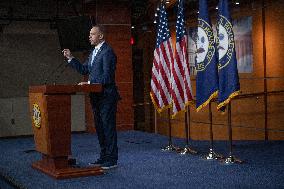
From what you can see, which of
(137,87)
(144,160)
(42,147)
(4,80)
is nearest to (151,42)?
(137,87)

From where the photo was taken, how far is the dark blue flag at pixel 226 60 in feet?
15.8

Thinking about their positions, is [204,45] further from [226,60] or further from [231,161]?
[231,161]

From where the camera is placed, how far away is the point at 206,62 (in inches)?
203

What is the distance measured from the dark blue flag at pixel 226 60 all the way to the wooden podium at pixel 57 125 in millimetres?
1523

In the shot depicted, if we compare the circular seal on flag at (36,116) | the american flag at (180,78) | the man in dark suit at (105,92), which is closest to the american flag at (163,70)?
the american flag at (180,78)

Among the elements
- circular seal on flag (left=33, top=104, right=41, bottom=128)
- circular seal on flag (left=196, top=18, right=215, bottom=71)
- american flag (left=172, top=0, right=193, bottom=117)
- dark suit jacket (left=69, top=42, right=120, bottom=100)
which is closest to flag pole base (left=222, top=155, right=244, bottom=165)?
american flag (left=172, top=0, right=193, bottom=117)

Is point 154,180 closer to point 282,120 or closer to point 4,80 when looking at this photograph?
point 282,120

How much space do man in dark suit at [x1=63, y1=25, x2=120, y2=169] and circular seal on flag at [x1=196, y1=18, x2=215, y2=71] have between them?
4.08ft

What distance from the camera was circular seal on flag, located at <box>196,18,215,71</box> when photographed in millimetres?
5102

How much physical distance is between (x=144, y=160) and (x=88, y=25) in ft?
5.78

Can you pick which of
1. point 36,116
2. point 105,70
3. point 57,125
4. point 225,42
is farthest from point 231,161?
point 36,116

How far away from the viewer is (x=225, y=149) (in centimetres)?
603

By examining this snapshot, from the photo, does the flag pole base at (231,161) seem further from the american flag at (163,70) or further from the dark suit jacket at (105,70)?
the dark suit jacket at (105,70)

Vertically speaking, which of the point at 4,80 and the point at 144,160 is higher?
the point at 4,80
